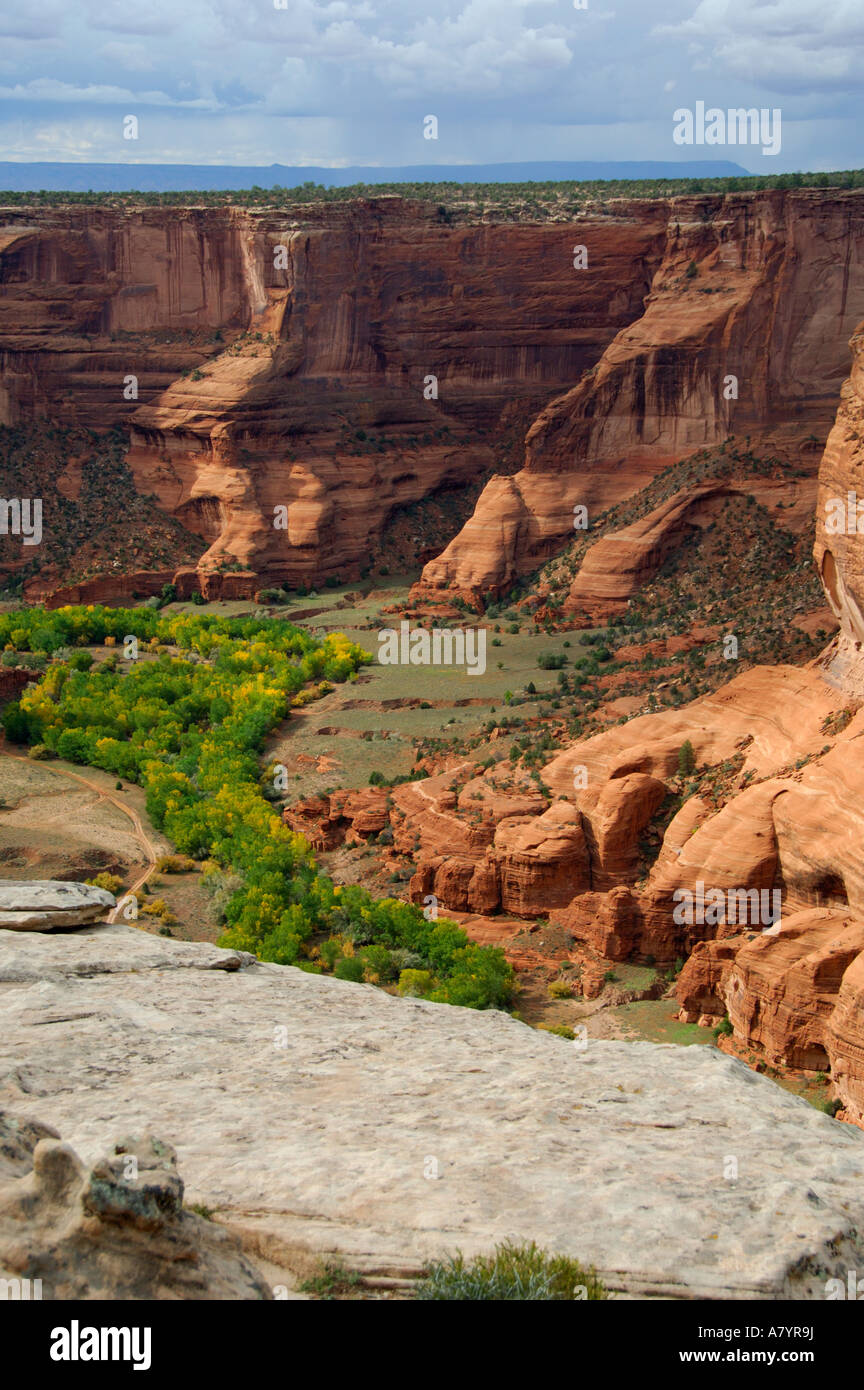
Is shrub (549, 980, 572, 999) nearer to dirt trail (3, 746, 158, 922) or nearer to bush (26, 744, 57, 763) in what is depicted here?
dirt trail (3, 746, 158, 922)

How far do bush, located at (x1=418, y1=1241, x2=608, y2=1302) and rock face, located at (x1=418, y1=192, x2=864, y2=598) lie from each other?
159 feet

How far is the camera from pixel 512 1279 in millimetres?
10516

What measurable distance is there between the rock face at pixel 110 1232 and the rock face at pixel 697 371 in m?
50.0

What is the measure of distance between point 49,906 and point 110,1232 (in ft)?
33.3

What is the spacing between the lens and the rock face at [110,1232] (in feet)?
30.0

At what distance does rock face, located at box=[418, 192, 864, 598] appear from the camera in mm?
60719

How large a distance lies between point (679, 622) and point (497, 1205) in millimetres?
40425

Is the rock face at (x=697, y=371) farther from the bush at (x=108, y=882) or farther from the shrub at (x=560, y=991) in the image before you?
the shrub at (x=560, y=991)

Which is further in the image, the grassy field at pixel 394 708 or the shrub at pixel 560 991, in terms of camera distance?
the grassy field at pixel 394 708

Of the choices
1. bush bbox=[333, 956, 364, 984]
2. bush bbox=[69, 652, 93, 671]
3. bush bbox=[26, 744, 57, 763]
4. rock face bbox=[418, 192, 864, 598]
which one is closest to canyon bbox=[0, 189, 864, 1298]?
rock face bbox=[418, 192, 864, 598]

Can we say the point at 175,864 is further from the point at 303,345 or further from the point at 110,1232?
the point at 303,345

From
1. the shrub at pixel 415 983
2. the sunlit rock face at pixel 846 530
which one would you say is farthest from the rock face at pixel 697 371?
the shrub at pixel 415 983
